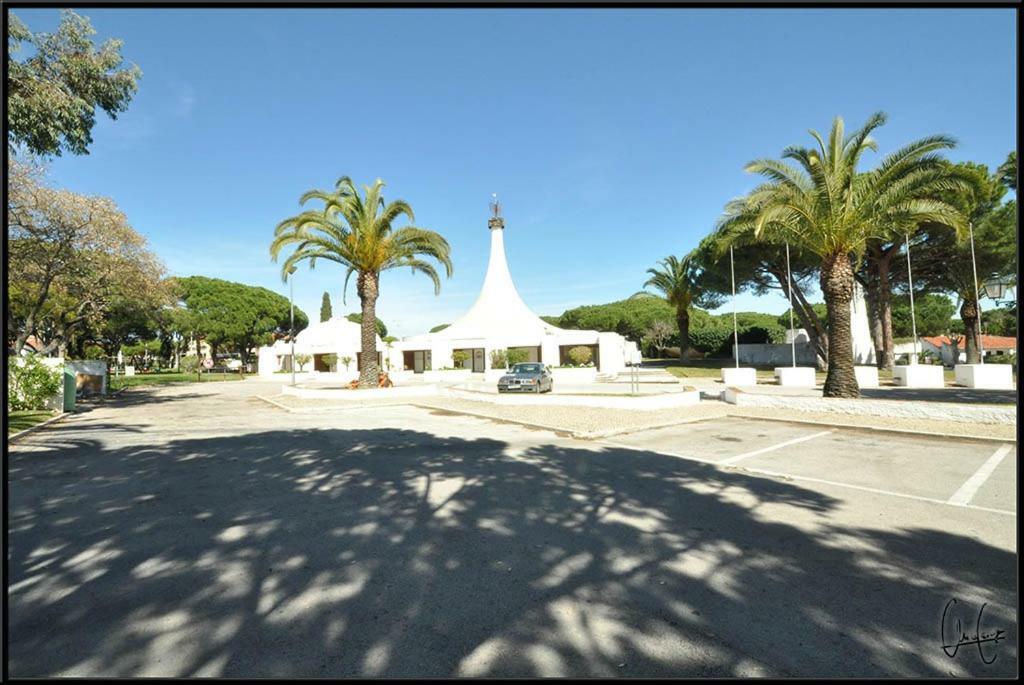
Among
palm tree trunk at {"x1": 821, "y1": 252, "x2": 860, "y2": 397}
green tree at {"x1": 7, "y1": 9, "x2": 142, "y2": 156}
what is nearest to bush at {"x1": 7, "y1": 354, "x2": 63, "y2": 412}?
green tree at {"x1": 7, "y1": 9, "x2": 142, "y2": 156}

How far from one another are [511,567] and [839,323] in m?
15.1

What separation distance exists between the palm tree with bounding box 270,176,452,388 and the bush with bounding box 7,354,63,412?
791cm

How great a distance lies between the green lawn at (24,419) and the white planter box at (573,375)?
2287cm

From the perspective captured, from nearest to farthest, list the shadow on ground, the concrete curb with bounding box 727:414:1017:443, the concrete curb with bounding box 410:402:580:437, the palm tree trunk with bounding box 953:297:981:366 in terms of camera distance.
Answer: the shadow on ground
the concrete curb with bounding box 727:414:1017:443
the concrete curb with bounding box 410:402:580:437
the palm tree trunk with bounding box 953:297:981:366

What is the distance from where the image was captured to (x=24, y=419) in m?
12.7

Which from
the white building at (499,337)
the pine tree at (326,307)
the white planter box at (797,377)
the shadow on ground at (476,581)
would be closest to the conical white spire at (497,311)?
the white building at (499,337)

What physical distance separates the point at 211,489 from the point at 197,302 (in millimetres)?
49925

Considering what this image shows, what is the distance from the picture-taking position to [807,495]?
5.82 metres

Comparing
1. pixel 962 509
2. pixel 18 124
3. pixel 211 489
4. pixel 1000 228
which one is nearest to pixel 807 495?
pixel 962 509

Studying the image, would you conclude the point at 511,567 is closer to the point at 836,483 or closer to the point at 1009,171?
the point at 836,483

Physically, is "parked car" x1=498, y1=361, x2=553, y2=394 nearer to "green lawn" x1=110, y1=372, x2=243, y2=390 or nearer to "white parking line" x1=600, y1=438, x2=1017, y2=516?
"white parking line" x1=600, y1=438, x2=1017, y2=516

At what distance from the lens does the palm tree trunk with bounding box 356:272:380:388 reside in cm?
2109

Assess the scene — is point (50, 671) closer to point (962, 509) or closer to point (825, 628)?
point (825, 628)

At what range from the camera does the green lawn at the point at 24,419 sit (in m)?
11.2
